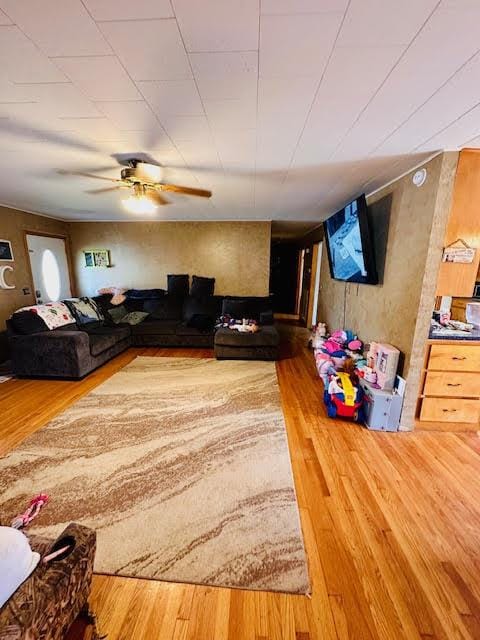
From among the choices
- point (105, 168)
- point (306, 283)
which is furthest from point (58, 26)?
point (306, 283)

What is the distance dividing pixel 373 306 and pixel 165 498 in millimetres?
2655

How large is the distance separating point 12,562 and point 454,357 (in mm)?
2872

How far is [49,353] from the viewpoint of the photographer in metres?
3.19

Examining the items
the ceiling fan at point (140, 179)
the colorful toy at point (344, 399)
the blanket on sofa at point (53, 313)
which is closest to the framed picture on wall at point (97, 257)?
the blanket on sofa at point (53, 313)

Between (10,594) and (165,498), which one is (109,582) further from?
(10,594)

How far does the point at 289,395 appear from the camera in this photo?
2949 mm

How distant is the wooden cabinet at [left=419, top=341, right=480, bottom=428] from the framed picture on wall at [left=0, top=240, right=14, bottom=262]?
5.47 meters

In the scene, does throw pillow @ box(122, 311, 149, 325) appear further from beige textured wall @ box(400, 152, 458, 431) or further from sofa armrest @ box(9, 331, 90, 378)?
beige textured wall @ box(400, 152, 458, 431)

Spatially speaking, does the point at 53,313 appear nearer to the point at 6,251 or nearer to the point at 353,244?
the point at 6,251

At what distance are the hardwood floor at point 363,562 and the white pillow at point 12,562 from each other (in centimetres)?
64

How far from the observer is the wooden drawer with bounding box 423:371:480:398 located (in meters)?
2.23

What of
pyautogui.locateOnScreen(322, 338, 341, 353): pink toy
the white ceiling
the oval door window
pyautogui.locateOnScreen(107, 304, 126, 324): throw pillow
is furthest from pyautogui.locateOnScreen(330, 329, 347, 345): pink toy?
the oval door window

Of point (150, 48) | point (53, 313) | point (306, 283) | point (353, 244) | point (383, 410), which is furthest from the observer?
point (306, 283)

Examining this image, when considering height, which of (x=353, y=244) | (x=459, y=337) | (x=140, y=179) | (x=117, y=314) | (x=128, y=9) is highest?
(x=128, y=9)
